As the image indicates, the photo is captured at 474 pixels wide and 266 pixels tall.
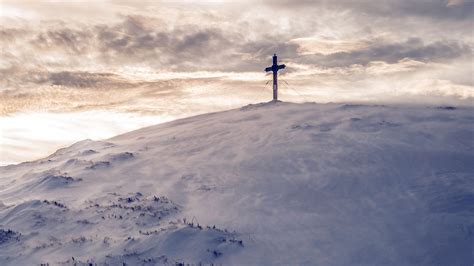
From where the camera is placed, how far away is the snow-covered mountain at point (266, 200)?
8922 mm

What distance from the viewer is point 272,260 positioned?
8.38 m

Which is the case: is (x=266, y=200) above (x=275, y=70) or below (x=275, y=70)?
below

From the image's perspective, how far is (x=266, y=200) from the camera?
11.4 meters

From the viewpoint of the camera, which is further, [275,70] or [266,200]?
[275,70]

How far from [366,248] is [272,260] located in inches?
82.3

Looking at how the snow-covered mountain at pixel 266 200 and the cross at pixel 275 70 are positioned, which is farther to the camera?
the cross at pixel 275 70

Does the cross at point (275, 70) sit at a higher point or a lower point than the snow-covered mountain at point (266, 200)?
higher

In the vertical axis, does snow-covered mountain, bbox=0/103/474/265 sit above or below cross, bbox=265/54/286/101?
below

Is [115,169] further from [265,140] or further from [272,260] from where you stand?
[272,260]

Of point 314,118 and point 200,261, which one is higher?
point 314,118

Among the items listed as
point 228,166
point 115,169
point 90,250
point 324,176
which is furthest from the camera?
point 115,169

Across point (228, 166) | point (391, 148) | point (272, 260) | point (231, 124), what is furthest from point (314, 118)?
→ point (272, 260)

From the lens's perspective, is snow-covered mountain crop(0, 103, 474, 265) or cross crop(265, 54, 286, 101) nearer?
snow-covered mountain crop(0, 103, 474, 265)

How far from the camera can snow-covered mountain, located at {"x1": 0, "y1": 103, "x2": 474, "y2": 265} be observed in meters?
8.92
